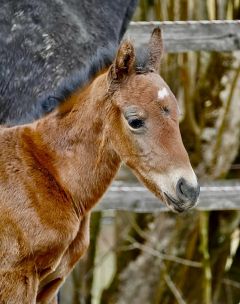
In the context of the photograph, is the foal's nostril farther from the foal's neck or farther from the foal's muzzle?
the foal's neck

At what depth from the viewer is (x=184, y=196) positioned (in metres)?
3.20

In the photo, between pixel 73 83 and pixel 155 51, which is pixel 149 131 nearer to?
pixel 155 51

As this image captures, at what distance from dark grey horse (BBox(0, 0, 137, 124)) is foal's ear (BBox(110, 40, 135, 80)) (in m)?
0.70

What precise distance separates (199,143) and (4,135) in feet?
10.5

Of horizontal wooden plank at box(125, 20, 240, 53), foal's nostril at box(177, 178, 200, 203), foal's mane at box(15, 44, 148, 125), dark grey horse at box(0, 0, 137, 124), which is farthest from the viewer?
horizontal wooden plank at box(125, 20, 240, 53)

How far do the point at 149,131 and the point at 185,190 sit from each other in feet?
0.74

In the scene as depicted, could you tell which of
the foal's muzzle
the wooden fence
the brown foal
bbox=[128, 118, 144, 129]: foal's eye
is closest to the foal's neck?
the brown foal

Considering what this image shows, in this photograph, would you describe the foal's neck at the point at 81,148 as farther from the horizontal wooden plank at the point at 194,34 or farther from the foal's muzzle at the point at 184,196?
the horizontal wooden plank at the point at 194,34

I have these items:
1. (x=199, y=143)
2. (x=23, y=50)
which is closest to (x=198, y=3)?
(x=199, y=143)

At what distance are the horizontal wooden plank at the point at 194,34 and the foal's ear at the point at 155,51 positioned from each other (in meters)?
1.47

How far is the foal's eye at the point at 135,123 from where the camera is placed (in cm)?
329

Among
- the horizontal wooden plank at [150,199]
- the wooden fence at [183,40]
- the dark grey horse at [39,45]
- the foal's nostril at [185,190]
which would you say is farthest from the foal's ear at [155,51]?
the horizontal wooden plank at [150,199]

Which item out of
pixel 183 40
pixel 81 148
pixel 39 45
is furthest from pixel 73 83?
pixel 183 40

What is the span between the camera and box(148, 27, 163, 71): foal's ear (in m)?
3.42
